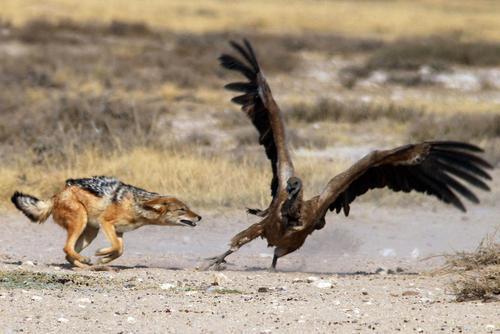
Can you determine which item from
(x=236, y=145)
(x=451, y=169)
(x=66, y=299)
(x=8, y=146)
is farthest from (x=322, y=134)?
(x=66, y=299)

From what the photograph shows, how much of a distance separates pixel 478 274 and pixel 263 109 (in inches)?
103

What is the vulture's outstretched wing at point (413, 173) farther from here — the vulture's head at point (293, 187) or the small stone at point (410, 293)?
the small stone at point (410, 293)

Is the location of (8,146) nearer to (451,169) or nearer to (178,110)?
(178,110)

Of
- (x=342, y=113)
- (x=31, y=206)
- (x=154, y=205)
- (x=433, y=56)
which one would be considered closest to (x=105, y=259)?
(x=154, y=205)

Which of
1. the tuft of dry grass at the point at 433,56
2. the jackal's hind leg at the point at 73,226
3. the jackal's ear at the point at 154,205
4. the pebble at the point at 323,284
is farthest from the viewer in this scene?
the tuft of dry grass at the point at 433,56

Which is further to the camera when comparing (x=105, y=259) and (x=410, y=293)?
(x=105, y=259)

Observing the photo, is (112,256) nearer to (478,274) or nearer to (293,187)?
(293,187)

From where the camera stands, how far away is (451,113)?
2305cm

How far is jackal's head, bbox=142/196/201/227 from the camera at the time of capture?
34.7ft

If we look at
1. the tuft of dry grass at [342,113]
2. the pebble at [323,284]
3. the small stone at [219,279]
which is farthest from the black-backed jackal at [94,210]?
the tuft of dry grass at [342,113]

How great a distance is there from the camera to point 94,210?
10281 mm

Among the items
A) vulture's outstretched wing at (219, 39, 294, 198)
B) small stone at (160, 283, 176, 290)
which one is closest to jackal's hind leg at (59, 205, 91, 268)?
small stone at (160, 283, 176, 290)

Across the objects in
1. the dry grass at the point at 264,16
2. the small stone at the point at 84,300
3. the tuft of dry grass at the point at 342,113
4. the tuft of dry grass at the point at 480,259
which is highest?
the dry grass at the point at 264,16

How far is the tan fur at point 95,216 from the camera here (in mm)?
10195
